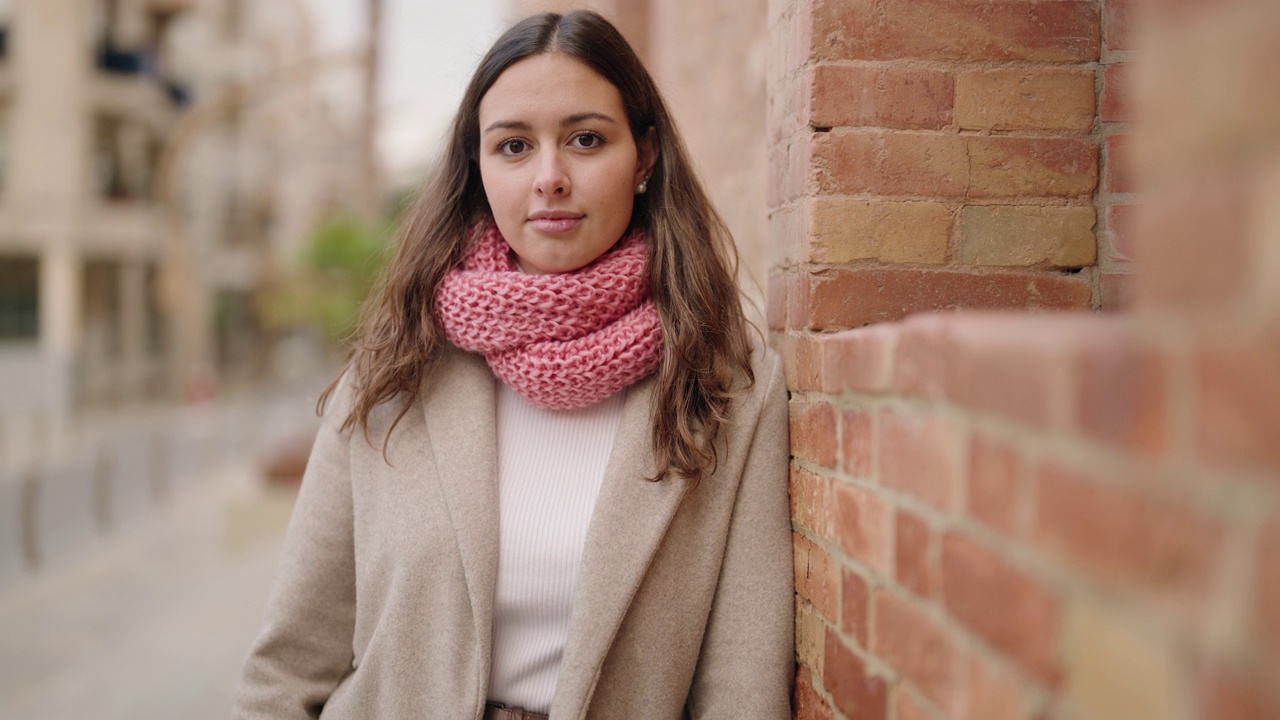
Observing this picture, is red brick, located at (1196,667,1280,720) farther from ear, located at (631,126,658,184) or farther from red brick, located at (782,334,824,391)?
ear, located at (631,126,658,184)

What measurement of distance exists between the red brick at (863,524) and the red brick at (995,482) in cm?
32

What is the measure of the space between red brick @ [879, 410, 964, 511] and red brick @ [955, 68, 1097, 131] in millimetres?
701

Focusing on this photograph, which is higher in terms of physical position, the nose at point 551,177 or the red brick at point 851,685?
the nose at point 551,177

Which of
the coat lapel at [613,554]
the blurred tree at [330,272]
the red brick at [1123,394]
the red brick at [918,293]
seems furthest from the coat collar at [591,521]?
the blurred tree at [330,272]

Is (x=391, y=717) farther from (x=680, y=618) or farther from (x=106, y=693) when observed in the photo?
(x=106, y=693)

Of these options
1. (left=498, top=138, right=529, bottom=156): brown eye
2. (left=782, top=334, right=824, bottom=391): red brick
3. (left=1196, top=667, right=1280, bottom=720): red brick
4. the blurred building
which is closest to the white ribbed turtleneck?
(left=782, top=334, right=824, bottom=391): red brick

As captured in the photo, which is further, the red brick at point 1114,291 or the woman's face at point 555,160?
the woman's face at point 555,160

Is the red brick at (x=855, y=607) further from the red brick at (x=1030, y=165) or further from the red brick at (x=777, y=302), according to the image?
the red brick at (x=1030, y=165)

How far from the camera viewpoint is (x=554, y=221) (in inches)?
85.8

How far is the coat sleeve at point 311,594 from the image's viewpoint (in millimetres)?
2225

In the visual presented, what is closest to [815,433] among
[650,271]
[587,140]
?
[650,271]

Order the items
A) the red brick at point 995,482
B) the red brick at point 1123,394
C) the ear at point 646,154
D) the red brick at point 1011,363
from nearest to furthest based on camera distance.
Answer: the red brick at point 1123,394 → the red brick at point 1011,363 → the red brick at point 995,482 → the ear at point 646,154

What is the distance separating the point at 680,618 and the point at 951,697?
832 mm

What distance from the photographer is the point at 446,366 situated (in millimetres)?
2287
